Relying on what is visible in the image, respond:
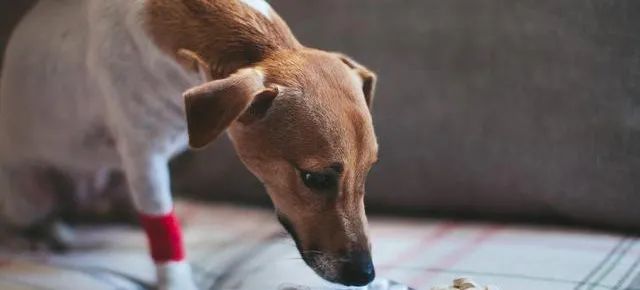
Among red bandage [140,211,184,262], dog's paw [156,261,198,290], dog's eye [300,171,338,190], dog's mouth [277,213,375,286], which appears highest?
dog's eye [300,171,338,190]

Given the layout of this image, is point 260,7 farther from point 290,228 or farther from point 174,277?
point 174,277

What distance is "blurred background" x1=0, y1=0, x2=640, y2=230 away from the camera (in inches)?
58.2

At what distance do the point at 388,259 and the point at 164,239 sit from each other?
38cm

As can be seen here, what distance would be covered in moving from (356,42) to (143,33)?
50 centimetres

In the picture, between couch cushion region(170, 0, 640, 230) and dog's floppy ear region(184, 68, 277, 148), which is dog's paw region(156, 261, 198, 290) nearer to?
dog's floppy ear region(184, 68, 277, 148)

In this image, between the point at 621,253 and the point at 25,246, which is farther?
the point at 25,246

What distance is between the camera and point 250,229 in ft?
5.43

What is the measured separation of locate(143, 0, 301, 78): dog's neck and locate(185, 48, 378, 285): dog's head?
32mm

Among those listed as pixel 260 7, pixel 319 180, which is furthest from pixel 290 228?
pixel 260 7

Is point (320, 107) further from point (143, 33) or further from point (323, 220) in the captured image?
point (143, 33)

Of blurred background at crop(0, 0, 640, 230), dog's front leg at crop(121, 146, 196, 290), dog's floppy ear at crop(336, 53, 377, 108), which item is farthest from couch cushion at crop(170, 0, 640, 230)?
dog's front leg at crop(121, 146, 196, 290)

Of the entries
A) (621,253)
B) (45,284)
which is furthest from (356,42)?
(45,284)

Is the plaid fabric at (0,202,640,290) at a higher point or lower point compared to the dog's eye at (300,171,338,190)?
lower

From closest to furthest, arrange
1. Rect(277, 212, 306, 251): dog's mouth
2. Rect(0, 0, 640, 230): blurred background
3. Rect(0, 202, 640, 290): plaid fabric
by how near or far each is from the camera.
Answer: Rect(277, 212, 306, 251): dog's mouth < Rect(0, 202, 640, 290): plaid fabric < Rect(0, 0, 640, 230): blurred background
